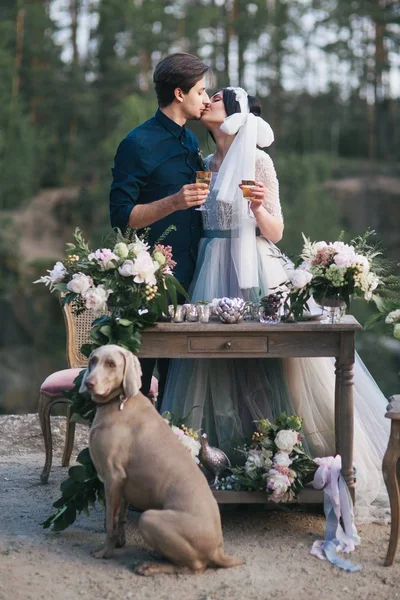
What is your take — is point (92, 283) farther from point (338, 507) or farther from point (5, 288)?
point (5, 288)

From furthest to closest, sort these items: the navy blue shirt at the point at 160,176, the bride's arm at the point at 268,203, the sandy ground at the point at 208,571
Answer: the navy blue shirt at the point at 160,176 → the bride's arm at the point at 268,203 → the sandy ground at the point at 208,571

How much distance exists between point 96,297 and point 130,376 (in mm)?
447

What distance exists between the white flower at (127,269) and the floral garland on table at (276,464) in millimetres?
1030

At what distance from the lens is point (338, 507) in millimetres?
4613

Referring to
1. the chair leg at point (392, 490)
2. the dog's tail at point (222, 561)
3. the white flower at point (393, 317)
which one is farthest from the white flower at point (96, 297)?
the chair leg at point (392, 490)

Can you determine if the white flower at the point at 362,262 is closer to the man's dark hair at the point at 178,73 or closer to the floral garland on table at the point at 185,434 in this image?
the floral garland on table at the point at 185,434

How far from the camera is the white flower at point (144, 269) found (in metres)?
4.47

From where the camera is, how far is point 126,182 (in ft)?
16.6

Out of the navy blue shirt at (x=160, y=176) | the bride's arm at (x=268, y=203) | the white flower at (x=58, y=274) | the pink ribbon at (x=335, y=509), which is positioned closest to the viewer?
the pink ribbon at (x=335, y=509)

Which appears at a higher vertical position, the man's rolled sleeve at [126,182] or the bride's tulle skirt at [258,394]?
the man's rolled sleeve at [126,182]

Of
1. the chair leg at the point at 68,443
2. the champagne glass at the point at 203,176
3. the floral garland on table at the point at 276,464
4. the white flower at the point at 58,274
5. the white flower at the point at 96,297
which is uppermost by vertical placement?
the champagne glass at the point at 203,176

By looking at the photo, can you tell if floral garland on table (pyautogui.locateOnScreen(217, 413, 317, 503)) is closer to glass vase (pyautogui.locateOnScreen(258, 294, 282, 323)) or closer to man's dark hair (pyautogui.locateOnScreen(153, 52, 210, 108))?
glass vase (pyautogui.locateOnScreen(258, 294, 282, 323))

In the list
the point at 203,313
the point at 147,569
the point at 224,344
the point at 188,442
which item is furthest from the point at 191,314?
the point at 147,569

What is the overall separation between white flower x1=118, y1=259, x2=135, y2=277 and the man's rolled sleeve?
568 millimetres
